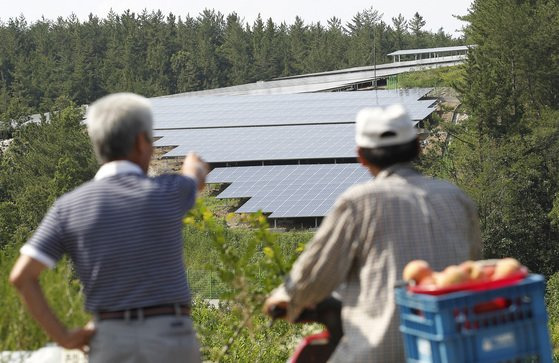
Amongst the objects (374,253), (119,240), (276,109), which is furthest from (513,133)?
(119,240)

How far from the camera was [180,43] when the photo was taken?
9612 cm

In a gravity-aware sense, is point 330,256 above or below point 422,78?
above

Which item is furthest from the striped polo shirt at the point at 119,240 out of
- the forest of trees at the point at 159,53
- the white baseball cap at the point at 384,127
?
the forest of trees at the point at 159,53

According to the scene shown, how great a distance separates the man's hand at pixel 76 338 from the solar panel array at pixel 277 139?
999 inches

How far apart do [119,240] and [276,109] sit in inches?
1636

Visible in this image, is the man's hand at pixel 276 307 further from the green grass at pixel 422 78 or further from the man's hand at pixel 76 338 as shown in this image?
the green grass at pixel 422 78

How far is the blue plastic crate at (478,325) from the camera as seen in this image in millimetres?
2709

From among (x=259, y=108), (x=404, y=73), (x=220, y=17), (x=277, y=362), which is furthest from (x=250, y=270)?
(x=220, y=17)

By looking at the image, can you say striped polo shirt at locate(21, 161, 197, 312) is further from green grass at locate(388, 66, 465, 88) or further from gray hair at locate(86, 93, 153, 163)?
green grass at locate(388, 66, 465, 88)

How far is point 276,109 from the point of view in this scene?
44406mm

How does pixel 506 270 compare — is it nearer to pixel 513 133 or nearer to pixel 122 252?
pixel 122 252

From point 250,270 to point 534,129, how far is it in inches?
1311

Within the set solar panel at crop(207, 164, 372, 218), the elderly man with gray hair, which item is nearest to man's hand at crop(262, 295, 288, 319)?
the elderly man with gray hair

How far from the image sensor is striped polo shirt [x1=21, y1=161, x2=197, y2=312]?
2939 mm
